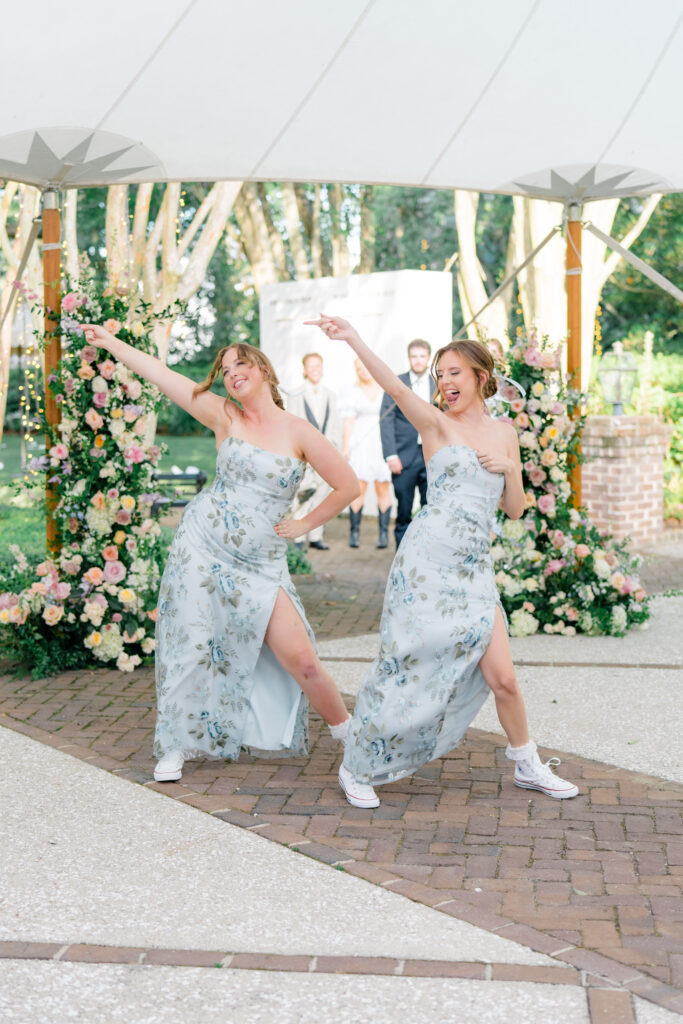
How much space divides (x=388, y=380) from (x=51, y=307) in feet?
9.38

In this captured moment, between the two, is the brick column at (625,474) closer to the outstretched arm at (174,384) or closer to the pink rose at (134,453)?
the pink rose at (134,453)

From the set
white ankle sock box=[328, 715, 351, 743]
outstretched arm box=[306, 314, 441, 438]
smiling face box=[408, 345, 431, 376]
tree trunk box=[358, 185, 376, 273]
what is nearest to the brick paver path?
white ankle sock box=[328, 715, 351, 743]

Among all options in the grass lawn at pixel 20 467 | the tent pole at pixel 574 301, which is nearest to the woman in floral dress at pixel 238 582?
the grass lawn at pixel 20 467

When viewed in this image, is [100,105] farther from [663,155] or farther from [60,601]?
[663,155]

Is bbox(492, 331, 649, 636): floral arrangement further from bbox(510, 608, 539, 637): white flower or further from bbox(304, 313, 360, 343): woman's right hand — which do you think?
bbox(304, 313, 360, 343): woman's right hand

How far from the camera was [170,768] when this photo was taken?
4.61 metres

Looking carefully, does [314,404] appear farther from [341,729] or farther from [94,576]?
[341,729]

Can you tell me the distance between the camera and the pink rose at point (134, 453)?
20.8 ft

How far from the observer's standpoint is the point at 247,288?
28453 mm

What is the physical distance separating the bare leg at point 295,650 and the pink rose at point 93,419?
2107 millimetres

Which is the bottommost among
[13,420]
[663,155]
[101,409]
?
[13,420]

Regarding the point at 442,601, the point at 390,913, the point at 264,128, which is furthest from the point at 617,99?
the point at 390,913

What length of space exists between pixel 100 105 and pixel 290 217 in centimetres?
1405

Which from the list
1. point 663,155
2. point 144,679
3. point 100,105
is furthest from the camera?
point 663,155
